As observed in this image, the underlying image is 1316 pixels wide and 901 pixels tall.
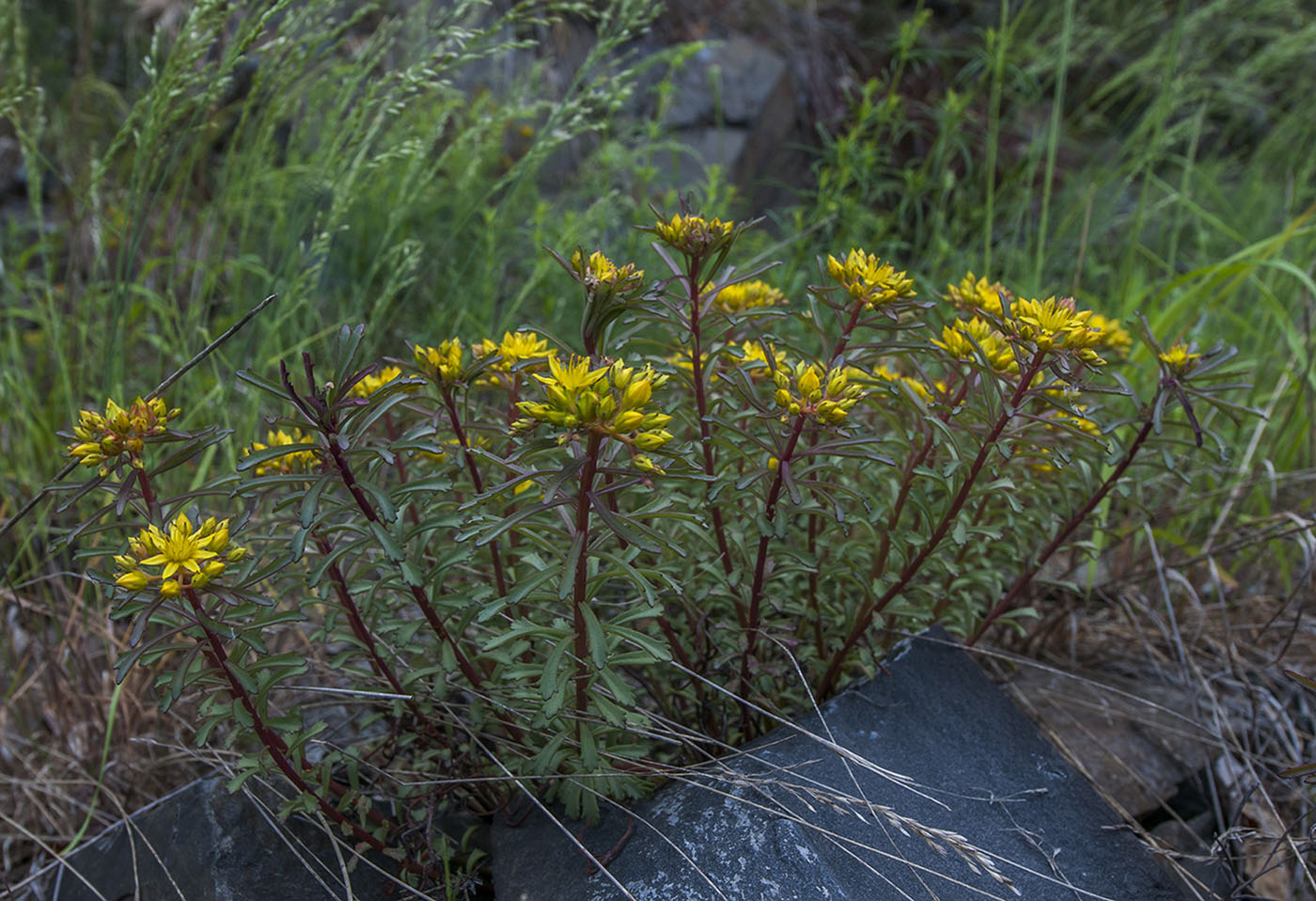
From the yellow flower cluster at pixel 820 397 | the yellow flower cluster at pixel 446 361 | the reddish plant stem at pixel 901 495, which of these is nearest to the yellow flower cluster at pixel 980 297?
the reddish plant stem at pixel 901 495

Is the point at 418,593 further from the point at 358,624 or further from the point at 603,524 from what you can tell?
the point at 603,524

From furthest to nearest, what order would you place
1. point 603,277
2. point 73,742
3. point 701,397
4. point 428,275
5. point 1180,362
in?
point 428,275 → point 73,742 → point 1180,362 → point 701,397 → point 603,277

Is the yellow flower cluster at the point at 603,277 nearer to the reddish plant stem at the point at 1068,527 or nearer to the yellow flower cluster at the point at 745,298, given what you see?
the yellow flower cluster at the point at 745,298

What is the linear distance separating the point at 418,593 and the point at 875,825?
0.81 meters

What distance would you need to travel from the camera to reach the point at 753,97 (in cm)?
552

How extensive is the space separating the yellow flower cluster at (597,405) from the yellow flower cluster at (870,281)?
1.57 ft

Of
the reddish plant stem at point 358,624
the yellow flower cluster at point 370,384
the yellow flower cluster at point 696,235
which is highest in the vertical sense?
the yellow flower cluster at point 696,235

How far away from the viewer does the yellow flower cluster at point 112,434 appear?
132 centimetres

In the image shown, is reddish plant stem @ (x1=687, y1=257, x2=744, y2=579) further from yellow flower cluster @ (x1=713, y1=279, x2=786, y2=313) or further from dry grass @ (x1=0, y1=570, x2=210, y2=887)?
dry grass @ (x1=0, y1=570, x2=210, y2=887)

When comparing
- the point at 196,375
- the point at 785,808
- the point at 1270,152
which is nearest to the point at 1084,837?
the point at 785,808

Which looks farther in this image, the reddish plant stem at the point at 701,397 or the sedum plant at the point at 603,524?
the reddish plant stem at the point at 701,397

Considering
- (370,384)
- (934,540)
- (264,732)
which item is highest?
(370,384)

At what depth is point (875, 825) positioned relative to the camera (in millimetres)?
1514

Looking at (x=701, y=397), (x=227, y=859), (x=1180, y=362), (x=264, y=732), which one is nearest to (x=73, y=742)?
(x=227, y=859)
